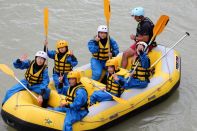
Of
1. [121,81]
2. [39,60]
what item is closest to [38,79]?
[39,60]

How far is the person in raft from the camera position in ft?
21.9

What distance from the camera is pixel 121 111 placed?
22.3 feet

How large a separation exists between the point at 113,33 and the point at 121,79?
143 inches

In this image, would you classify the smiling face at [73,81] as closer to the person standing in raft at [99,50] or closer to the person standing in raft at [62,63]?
the person standing in raft at [62,63]

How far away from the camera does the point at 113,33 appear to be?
33.6 feet

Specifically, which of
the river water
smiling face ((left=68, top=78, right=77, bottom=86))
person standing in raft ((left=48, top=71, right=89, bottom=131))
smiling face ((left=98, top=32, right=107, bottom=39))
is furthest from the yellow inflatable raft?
smiling face ((left=98, top=32, right=107, bottom=39))

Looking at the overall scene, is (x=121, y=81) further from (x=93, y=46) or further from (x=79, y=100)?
(x=93, y=46)

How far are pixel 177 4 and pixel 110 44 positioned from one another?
4.69m

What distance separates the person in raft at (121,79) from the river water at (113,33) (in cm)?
55

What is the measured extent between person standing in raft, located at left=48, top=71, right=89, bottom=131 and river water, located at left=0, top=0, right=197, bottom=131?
89cm

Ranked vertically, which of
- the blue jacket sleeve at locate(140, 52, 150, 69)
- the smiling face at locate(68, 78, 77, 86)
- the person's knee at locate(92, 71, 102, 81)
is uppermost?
the blue jacket sleeve at locate(140, 52, 150, 69)

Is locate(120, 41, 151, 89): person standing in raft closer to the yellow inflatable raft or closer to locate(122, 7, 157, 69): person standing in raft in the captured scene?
the yellow inflatable raft

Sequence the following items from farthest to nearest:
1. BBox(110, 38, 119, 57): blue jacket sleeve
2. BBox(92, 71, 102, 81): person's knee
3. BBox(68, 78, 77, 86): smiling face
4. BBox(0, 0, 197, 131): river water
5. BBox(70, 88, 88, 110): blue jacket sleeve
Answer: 1. BBox(110, 38, 119, 57): blue jacket sleeve
2. BBox(92, 71, 102, 81): person's knee
3. BBox(0, 0, 197, 131): river water
4. BBox(68, 78, 77, 86): smiling face
5. BBox(70, 88, 88, 110): blue jacket sleeve

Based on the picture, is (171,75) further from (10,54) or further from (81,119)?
(10,54)
